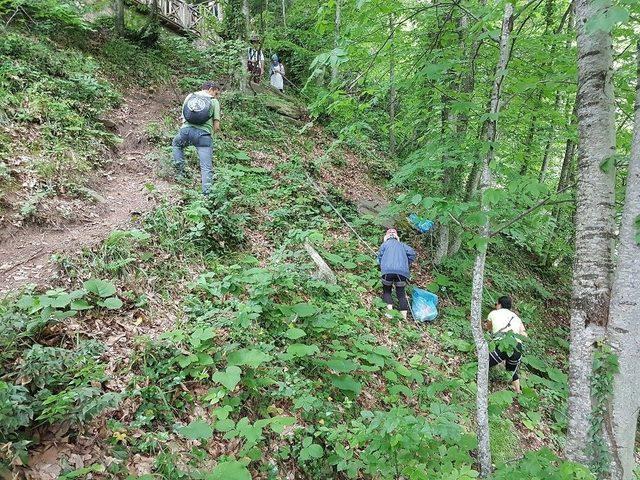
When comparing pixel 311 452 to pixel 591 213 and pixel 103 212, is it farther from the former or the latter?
pixel 103 212

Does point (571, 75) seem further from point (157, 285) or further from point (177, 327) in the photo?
point (157, 285)

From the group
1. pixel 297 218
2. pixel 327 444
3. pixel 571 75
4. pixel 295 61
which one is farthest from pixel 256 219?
pixel 295 61

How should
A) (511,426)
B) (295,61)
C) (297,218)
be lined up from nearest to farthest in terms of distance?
(511,426) < (297,218) < (295,61)

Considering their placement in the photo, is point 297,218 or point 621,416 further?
point 297,218

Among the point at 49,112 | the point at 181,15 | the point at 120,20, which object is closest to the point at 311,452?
the point at 49,112

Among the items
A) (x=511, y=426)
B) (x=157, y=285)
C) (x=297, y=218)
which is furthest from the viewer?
(x=297, y=218)

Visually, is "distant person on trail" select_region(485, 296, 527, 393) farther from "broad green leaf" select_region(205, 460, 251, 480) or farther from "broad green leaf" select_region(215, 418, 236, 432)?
"broad green leaf" select_region(205, 460, 251, 480)

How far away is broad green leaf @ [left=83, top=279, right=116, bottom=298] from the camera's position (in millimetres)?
3836

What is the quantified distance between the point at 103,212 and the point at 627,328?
629 cm

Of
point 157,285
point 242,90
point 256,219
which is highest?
point 242,90

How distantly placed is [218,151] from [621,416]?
8289mm

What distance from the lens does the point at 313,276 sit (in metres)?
6.12

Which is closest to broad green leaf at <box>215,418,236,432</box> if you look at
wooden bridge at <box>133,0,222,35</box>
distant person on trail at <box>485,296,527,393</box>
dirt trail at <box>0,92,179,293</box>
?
dirt trail at <box>0,92,179,293</box>

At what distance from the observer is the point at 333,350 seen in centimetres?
492
